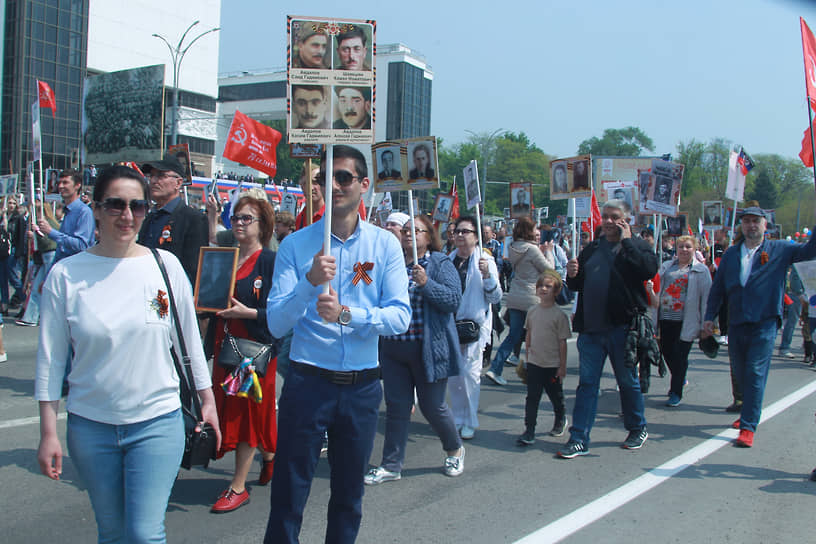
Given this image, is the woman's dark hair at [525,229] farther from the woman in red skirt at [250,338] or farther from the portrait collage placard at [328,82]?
the portrait collage placard at [328,82]

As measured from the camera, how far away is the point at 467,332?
5.95m

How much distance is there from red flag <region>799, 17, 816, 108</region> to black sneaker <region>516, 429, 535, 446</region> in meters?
3.53

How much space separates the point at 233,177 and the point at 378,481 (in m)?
35.2

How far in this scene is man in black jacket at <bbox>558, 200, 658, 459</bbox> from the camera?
5.61 metres

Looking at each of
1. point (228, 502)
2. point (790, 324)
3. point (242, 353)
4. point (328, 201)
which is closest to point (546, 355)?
point (242, 353)

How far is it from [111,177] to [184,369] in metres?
0.83

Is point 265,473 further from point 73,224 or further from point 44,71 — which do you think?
point 44,71

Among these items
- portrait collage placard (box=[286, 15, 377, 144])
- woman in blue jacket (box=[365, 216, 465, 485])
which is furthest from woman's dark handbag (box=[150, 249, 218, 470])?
woman in blue jacket (box=[365, 216, 465, 485])

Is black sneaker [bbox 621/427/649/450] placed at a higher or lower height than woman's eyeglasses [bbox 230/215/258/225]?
lower

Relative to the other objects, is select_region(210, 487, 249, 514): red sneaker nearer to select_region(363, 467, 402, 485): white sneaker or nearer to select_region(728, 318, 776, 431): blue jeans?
select_region(363, 467, 402, 485): white sneaker

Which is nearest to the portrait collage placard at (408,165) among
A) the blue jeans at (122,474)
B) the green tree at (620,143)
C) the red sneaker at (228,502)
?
the red sneaker at (228,502)

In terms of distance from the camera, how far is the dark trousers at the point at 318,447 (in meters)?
2.96

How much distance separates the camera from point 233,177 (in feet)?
125

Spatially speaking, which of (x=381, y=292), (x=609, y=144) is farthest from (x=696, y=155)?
(x=381, y=292)
